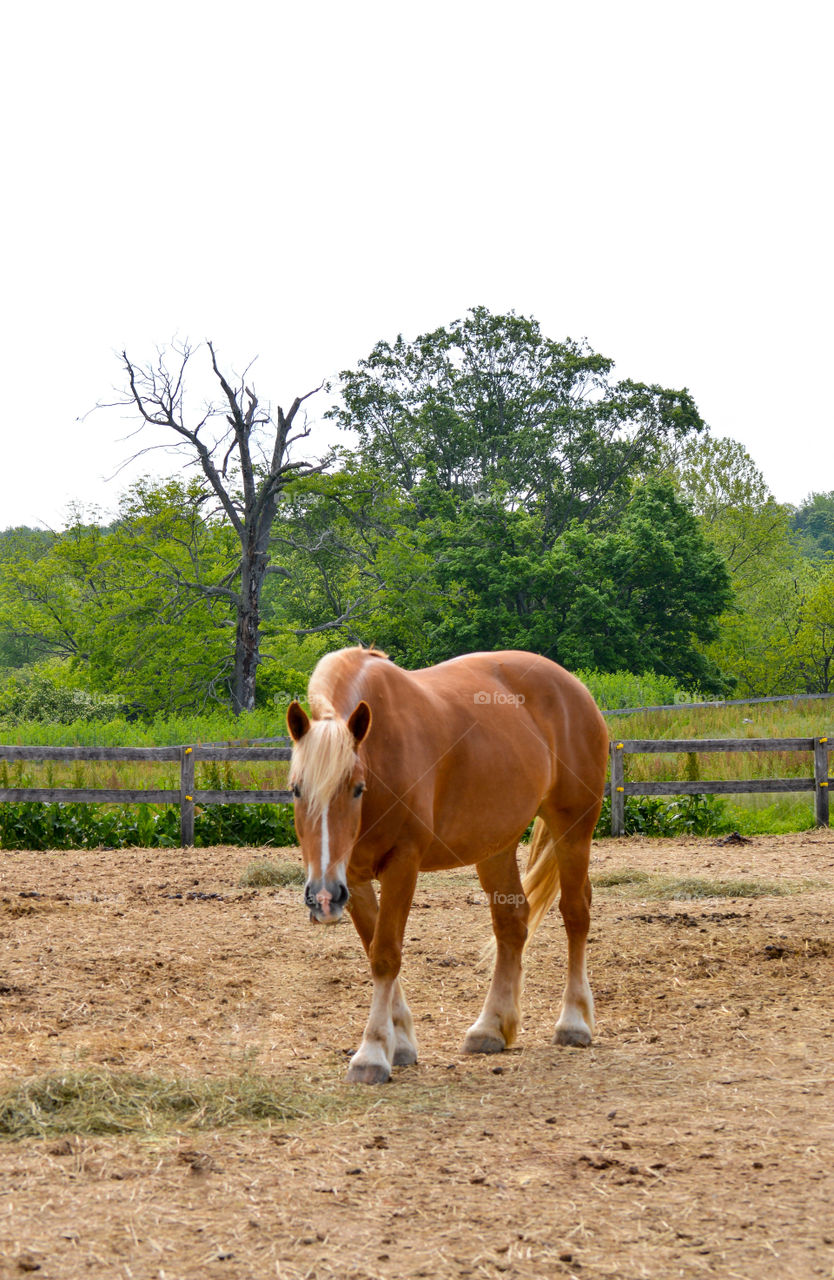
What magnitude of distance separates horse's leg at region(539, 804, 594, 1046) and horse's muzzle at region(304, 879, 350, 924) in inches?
66.9

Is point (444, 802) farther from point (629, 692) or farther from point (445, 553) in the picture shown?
point (445, 553)

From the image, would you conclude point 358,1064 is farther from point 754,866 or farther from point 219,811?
point 219,811

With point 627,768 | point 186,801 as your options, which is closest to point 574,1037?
point 186,801

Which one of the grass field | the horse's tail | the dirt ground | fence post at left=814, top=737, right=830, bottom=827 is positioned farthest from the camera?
the grass field

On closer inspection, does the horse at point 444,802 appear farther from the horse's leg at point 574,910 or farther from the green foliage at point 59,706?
the green foliage at point 59,706

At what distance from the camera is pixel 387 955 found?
14.0 ft

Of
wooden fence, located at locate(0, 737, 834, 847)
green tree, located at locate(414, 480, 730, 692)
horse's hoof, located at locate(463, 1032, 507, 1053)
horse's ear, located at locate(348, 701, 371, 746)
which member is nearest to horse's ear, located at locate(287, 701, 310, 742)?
horse's ear, located at locate(348, 701, 371, 746)

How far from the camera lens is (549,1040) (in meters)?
4.97

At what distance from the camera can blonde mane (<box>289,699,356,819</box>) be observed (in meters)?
3.81

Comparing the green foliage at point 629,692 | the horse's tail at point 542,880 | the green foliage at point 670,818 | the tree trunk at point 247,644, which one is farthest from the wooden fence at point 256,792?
the tree trunk at point 247,644

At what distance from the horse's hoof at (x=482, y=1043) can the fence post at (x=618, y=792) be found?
7470mm

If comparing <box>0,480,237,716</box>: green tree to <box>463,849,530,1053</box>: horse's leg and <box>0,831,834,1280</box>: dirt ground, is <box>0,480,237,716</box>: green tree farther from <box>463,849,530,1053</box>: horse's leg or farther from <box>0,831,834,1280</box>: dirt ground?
<box>463,849,530,1053</box>: horse's leg

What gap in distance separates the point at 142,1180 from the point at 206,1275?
656 millimetres

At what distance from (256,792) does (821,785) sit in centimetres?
647
